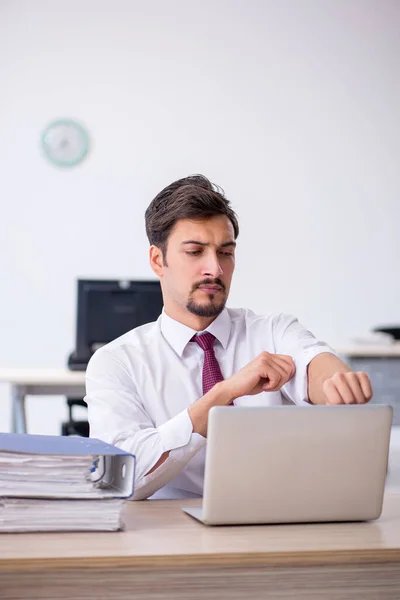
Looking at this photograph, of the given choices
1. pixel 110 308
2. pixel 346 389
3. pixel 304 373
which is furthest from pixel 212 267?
pixel 110 308

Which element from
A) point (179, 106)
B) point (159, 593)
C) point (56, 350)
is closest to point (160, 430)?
point (159, 593)

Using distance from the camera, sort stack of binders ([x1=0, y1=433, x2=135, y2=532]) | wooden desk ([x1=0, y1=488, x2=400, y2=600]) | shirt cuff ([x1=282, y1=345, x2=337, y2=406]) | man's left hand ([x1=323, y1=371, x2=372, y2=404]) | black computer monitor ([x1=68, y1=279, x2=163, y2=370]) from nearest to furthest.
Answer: wooden desk ([x1=0, y1=488, x2=400, y2=600]), stack of binders ([x1=0, y1=433, x2=135, y2=532]), man's left hand ([x1=323, y1=371, x2=372, y2=404]), shirt cuff ([x1=282, y1=345, x2=337, y2=406]), black computer monitor ([x1=68, y1=279, x2=163, y2=370])

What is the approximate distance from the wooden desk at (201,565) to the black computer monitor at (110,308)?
101 inches

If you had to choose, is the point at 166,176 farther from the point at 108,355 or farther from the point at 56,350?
the point at 108,355

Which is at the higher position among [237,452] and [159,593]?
[237,452]

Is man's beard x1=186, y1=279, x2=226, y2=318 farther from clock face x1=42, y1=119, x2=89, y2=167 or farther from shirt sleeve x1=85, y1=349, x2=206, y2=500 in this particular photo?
clock face x1=42, y1=119, x2=89, y2=167

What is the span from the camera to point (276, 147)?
229 inches

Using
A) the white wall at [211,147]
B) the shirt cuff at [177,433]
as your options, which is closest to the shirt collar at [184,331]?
the shirt cuff at [177,433]

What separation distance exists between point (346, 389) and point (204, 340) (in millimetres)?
558

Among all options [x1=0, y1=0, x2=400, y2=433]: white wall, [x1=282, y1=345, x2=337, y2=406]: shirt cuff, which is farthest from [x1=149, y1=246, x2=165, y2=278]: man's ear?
[x1=0, y1=0, x2=400, y2=433]: white wall

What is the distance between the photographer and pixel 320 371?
1.76m

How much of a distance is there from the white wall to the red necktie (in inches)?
146

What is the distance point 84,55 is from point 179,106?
0.73 metres

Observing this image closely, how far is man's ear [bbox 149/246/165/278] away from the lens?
197 centimetres
